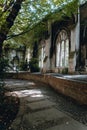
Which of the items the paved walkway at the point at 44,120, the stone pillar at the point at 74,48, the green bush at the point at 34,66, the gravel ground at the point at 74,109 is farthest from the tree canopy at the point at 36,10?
the green bush at the point at 34,66

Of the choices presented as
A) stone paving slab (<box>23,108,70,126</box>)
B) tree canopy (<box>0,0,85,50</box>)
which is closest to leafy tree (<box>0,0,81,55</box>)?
tree canopy (<box>0,0,85,50</box>)

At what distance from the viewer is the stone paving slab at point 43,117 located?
4166 mm

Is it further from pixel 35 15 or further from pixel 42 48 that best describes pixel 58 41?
pixel 35 15

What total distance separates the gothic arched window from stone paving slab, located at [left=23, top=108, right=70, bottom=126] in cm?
851

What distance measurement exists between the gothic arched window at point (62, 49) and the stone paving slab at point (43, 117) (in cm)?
851

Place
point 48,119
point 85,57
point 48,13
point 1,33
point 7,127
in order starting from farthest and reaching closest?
point 85,57, point 48,13, point 1,33, point 48,119, point 7,127

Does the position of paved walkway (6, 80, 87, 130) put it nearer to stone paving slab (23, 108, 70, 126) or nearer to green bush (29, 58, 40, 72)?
stone paving slab (23, 108, 70, 126)

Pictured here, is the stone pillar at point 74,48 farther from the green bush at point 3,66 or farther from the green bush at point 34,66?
the green bush at point 3,66

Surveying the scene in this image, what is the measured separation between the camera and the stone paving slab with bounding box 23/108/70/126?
13.7 ft

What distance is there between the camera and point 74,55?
1115 centimetres

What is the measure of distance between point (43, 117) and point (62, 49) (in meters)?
9.96

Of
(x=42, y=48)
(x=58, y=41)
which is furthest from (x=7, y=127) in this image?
(x=42, y=48)

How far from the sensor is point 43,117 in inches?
174

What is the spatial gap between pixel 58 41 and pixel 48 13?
6.29m
